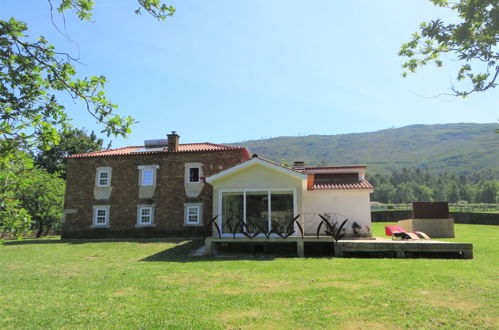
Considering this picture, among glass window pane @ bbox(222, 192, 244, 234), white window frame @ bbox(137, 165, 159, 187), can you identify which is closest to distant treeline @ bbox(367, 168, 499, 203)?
white window frame @ bbox(137, 165, 159, 187)

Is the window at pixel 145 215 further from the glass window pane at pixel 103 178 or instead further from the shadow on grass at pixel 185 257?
the shadow on grass at pixel 185 257

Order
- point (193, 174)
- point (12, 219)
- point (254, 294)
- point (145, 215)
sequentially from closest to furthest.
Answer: point (12, 219) < point (254, 294) < point (193, 174) < point (145, 215)

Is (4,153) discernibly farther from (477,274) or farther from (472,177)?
(472,177)

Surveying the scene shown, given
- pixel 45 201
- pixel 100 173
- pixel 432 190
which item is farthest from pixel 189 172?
pixel 432 190

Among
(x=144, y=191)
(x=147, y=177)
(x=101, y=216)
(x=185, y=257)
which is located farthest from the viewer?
(x=101, y=216)

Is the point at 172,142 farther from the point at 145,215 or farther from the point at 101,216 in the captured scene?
the point at 101,216

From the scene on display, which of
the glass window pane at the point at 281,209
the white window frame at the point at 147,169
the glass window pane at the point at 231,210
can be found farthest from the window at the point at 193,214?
the glass window pane at the point at 281,209

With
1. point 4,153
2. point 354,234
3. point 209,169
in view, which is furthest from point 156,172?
point 4,153

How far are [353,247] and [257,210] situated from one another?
4.55m

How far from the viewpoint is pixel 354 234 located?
18.7 m

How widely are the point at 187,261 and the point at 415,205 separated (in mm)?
16010

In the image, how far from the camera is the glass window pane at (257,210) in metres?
15.9

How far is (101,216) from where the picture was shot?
2398 centimetres

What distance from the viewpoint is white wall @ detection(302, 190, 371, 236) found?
747 inches
